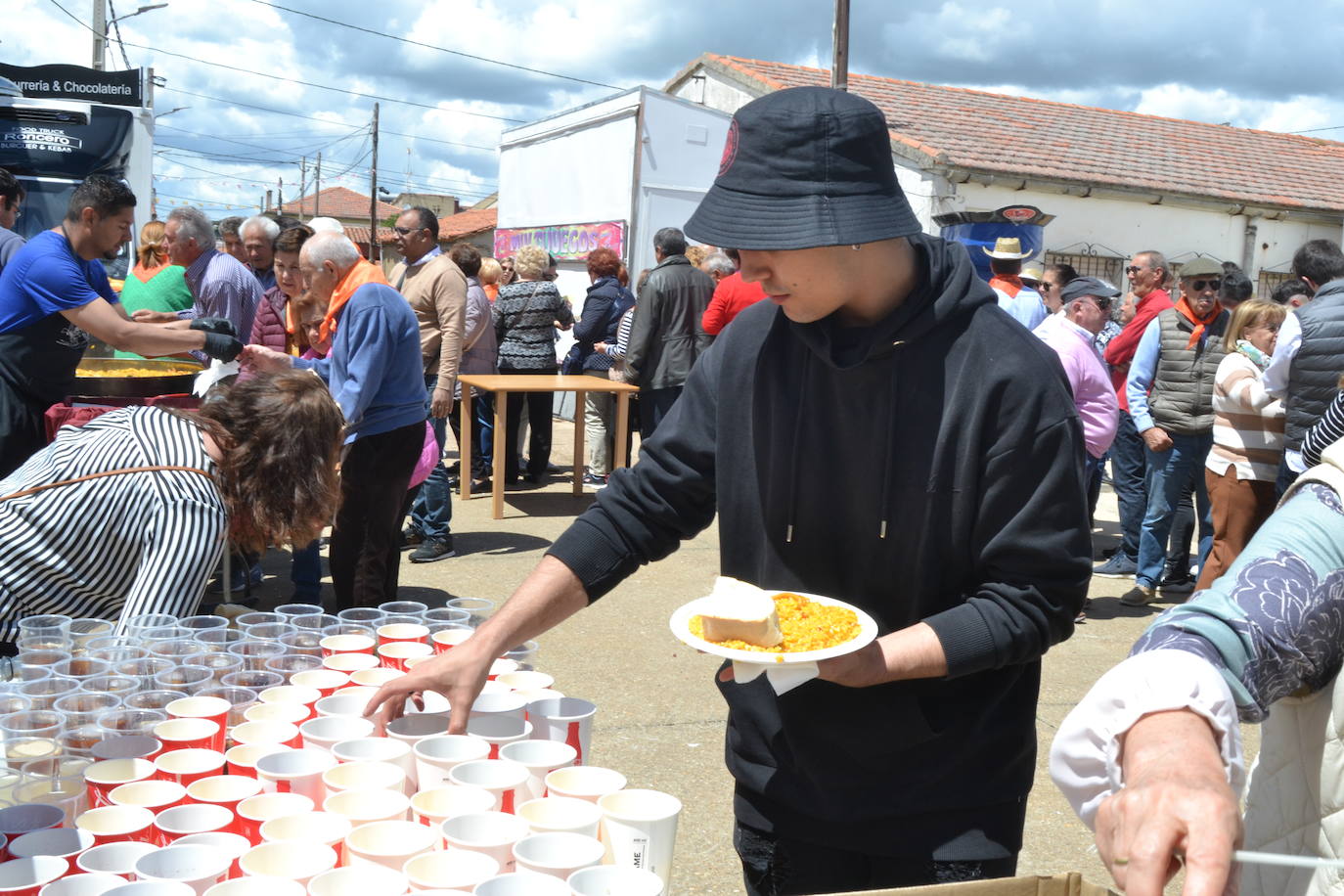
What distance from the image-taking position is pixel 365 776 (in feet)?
6.34

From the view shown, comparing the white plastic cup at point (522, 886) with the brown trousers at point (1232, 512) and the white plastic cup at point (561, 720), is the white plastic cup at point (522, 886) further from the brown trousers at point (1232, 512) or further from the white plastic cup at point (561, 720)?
the brown trousers at point (1232, 512)

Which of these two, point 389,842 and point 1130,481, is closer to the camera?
point 389,842

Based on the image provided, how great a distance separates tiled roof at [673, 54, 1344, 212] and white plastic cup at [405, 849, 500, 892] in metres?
13.3

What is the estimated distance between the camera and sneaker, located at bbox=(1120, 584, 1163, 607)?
703 cm

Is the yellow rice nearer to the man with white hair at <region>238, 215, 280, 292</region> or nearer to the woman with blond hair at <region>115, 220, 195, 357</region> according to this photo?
the woman with blond hair at <region>115, 220, 195, 357</region>

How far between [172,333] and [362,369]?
982mm

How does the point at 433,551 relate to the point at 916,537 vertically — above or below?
below

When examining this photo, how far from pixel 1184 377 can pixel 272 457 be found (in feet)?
19.3

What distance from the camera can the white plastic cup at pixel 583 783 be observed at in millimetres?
1827

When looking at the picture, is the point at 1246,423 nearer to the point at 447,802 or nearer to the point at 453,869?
the point at 447,802

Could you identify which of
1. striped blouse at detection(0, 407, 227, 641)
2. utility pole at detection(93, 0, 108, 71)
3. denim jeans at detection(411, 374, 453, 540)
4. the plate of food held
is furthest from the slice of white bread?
utility pole at detection(93, 0, 108, 71)

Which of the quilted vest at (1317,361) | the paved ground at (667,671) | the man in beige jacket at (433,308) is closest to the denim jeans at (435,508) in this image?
the man in beige jacket at (433,308)

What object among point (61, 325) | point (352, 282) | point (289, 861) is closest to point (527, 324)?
point (352, 282)

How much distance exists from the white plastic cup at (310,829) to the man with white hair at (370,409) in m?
3.48
